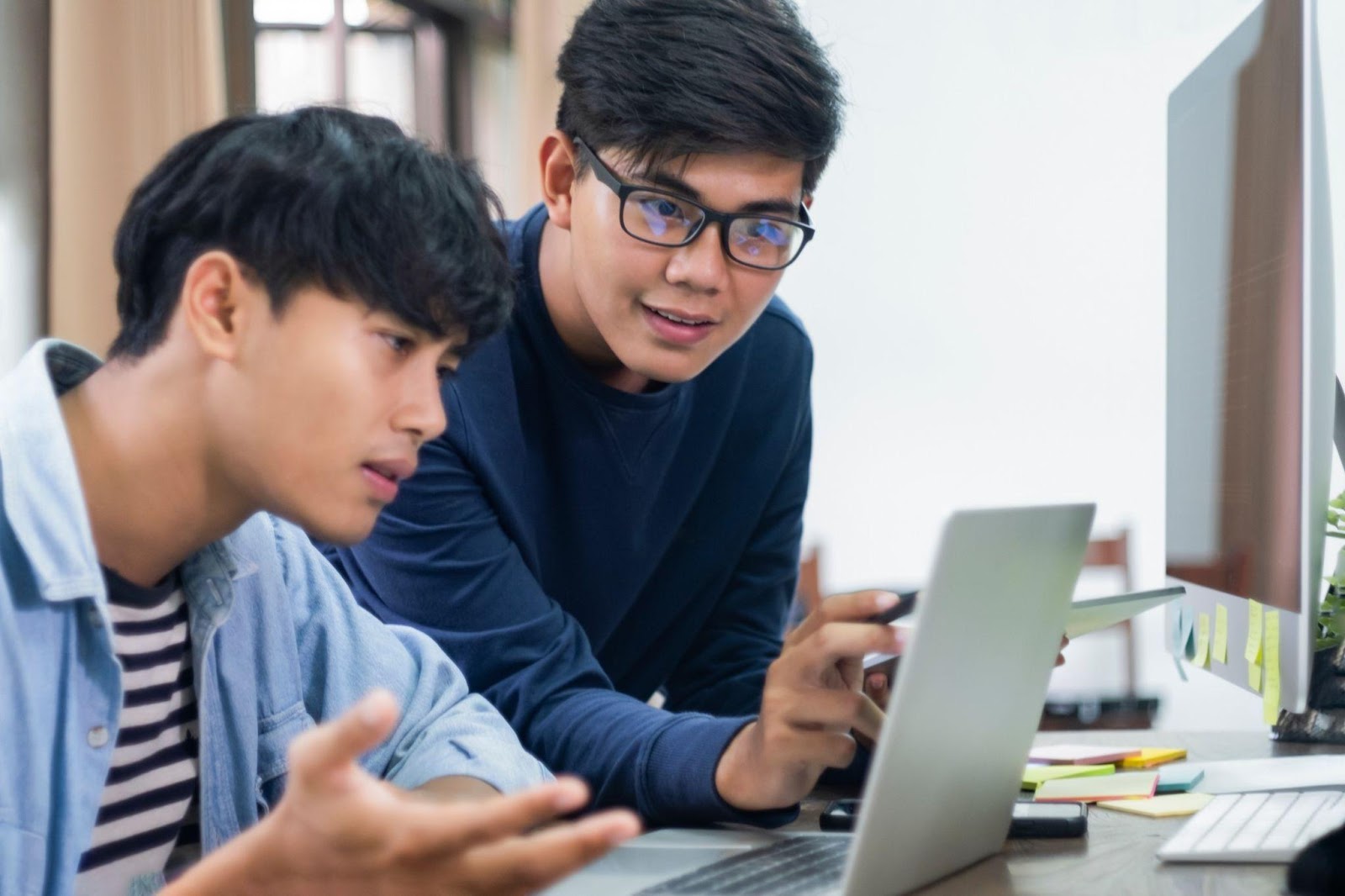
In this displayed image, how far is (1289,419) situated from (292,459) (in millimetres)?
706

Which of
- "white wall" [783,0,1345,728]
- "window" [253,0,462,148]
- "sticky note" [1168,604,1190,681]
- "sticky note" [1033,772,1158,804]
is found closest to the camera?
"sticky note" [1033,772,1158,804]

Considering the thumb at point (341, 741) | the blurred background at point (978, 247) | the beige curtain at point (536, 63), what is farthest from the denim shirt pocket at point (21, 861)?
the beige curtain at point (536, 63)

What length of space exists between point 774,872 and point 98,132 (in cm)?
156

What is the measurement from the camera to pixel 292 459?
956mm

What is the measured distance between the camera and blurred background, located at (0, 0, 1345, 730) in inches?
161

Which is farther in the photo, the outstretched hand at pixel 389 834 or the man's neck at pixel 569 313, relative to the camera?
the man's neck at pixel 569 313

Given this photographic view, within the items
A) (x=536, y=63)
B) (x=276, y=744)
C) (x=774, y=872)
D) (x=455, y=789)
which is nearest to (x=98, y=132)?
(x=276, y=744)

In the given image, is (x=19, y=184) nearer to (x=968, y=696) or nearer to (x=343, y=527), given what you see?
(x=343, y=527)

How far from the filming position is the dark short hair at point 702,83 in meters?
1.27

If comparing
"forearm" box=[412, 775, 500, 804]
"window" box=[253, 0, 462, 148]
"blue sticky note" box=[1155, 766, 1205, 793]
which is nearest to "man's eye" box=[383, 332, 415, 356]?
"forearm" box=[412, 775, 500, 804]

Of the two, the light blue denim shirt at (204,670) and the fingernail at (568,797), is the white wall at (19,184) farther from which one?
the fingernail at (568,797)

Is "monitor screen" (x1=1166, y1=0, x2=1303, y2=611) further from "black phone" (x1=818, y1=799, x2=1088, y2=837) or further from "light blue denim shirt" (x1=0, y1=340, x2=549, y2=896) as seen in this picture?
"light blue denim shirt" (x1=0, y1=340, x2=549, y2=896)

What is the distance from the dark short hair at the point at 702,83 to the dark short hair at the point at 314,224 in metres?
0.28

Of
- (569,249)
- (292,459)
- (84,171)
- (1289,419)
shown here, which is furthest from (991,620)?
(84,171)
